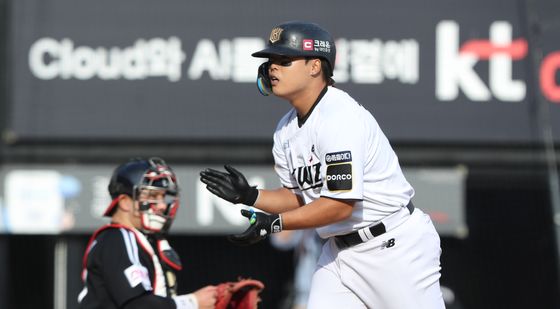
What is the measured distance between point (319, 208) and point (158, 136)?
4197 mm

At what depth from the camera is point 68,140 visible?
814 centimetres

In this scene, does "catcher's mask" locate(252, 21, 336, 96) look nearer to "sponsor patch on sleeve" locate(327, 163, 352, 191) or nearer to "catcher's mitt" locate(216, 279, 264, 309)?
"sponsor patch on sleeve" locate(327, 163, 352, 191)

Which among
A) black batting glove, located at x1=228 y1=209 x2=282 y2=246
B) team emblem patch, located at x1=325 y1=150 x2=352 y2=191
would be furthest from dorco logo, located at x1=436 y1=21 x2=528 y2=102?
black batting glove, located at x1=228 y1=209 x2=282 y2=246

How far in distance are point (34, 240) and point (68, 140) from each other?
785mm

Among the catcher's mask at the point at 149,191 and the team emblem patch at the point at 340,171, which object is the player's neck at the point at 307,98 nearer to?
the team emblem patch at the point at 340,171

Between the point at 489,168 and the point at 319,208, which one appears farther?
the point at 489,168

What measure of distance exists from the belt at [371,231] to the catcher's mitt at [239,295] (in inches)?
17.0

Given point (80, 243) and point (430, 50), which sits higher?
point (430, 50)

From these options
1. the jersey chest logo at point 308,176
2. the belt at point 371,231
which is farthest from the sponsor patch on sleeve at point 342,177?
the belt at point 371,231

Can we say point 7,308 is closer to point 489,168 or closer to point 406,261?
point 489,168

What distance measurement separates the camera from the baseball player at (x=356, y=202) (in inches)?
167

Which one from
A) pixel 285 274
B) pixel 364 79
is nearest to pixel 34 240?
pixel 285 274

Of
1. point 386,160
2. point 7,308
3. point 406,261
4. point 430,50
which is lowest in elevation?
point 7,308

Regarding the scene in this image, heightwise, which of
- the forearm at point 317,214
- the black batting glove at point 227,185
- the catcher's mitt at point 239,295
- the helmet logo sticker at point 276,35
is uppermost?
the helmet logo sticker at point 276,35
